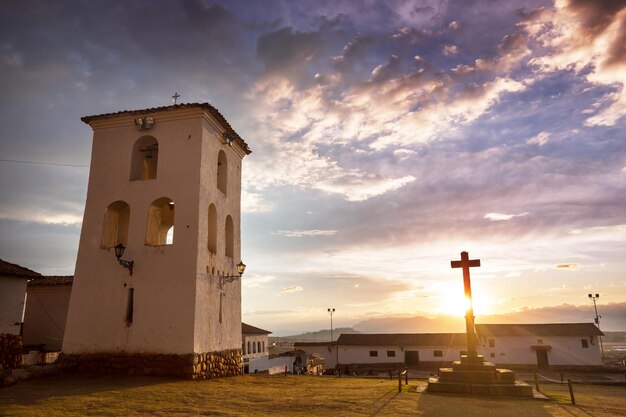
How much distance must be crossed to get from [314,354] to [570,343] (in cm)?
2748

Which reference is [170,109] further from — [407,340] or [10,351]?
[407,340]

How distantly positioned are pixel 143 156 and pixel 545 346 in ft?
145

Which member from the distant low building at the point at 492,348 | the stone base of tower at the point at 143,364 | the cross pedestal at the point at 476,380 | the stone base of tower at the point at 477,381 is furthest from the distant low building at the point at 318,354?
the stone base of tower at the point at 477,381

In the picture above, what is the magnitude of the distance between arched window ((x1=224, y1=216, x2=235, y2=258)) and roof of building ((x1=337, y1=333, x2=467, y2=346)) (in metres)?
32.0

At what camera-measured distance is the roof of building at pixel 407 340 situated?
4453 centimetres

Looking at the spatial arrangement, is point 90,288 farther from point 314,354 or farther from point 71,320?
point 314,354

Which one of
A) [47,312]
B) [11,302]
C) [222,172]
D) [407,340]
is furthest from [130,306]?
[407,340]

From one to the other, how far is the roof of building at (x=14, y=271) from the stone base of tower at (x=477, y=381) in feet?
58.4

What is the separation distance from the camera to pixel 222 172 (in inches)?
725

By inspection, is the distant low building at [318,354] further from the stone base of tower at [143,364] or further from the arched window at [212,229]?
the stone base of tower at [143,364]

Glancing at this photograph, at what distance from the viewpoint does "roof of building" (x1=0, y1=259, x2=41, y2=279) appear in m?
17.8

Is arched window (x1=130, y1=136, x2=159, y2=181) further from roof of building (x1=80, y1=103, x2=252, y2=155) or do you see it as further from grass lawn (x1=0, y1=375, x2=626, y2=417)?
grass lawn (x1=0, y1=375, x2=626, y2=417)

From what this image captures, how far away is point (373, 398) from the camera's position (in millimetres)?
11562

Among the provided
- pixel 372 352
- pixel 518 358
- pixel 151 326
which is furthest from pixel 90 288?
pixel 518 358
